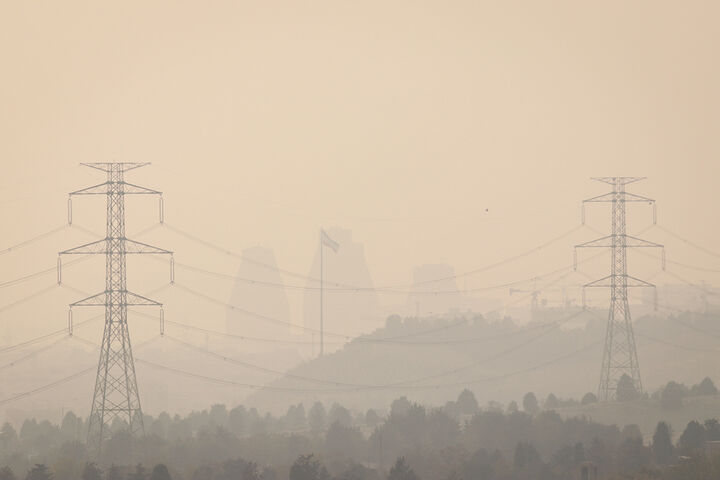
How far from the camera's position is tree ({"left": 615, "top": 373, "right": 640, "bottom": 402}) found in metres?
172

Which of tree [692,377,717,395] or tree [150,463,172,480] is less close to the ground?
tree [692,377,717,395]

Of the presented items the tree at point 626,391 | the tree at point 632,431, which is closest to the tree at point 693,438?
the tree at point 632,431

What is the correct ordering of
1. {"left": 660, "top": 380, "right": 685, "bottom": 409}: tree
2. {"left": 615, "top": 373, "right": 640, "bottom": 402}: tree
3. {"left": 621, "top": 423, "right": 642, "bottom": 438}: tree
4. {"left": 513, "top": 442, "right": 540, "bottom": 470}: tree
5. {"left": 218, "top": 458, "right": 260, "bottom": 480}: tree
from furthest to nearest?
{"left": 615, "top": 373, "right": 640, "bottom": 402}: tree, {"left": 660, "top": 380, "right": 685, "bottom": 409}: tree, {"left": 621, "top": 423, "right": 642, "bottom": 438}: tree, {"left": 513, "top": 442, "right": 540, "bottom": 470}: tree, {"left": 218, "top": 458, "right": 260, "bottom": 480}: tree

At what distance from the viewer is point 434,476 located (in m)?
120

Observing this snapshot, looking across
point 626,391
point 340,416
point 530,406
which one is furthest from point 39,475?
point 530,406

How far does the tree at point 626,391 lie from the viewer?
171625 millimetres

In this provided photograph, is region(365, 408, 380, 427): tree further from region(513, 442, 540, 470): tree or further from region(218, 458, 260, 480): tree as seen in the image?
region(218, 458, 260, 480): tree

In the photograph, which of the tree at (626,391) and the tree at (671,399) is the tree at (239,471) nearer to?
the tree at (626,391)

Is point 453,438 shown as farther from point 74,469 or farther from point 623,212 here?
point 74,469

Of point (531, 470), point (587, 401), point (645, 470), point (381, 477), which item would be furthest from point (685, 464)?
point (587, 401)

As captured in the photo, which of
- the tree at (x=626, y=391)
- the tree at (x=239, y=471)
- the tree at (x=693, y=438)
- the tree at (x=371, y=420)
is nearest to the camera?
the tree at (x=239, y=471)

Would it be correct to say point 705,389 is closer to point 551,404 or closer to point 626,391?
point 551,404

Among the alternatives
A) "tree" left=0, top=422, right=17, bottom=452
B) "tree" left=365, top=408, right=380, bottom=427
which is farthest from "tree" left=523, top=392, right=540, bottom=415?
"tree" left=0, top=422, right=17, bottom=452

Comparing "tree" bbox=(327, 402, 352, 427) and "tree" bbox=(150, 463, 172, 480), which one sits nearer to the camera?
"tree" bbox=(150, 463, 172, 480)
